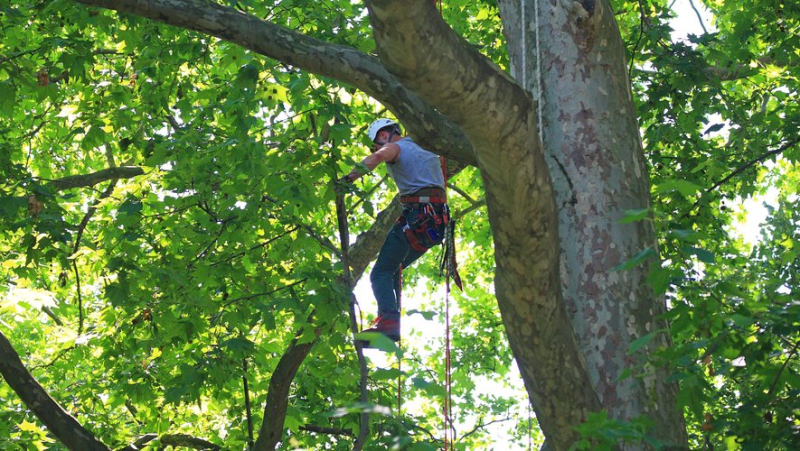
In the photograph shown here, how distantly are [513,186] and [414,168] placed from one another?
116 inches

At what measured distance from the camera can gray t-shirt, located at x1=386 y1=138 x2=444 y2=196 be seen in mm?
5828

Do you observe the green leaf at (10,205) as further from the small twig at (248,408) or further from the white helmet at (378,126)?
the white helmet at (378,126)

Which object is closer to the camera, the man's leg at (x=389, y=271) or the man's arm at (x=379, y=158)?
the man's arm at (x=379, y=158)

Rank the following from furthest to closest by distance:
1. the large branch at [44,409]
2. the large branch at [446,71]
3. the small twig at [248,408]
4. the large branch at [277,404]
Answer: the small twig at [248,408], the large branch at [277,404], the large branch at [44,409], the large branch at [446,71]

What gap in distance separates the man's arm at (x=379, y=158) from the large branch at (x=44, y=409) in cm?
245

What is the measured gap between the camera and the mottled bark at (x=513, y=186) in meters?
2.61

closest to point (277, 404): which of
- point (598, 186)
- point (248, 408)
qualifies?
point (248, 408)

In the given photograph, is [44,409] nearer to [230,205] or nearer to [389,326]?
[230,205]

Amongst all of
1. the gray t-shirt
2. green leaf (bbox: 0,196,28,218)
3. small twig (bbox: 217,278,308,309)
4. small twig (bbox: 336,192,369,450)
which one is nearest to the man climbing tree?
the gray t-shirt

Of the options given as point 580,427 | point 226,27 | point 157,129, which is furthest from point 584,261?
point 157,129

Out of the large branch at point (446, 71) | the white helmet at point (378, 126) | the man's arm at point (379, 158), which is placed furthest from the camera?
the white helmet at point (378, 126)

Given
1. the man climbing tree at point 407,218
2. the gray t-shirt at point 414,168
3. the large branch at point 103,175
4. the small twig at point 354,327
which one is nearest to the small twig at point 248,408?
the man climbing tree at point 407,218

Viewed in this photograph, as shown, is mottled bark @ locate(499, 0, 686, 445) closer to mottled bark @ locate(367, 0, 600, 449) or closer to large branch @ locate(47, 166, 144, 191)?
mottled bark @ locate(367, 0, 600, 449)

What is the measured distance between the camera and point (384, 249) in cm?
604
